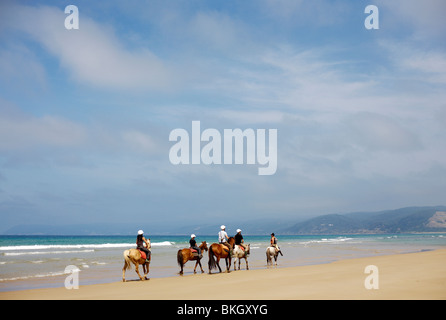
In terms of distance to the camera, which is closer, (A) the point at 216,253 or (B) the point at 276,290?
(B) the point at 276,290

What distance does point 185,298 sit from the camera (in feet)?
38.4

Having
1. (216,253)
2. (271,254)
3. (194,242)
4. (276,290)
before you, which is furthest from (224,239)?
(276,290)

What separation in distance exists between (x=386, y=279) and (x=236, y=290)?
5.40 meters

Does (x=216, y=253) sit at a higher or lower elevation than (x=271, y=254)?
higher

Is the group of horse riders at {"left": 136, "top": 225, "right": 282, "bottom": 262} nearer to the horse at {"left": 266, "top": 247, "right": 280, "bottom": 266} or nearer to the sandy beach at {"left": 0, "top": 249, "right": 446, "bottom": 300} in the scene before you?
the horse at {"left": 266, "top": 247, "right": 280, "bottom": 266}

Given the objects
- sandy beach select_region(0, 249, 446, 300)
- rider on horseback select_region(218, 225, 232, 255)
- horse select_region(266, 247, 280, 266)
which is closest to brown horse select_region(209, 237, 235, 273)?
rider on horseback select_region(218, 225, 232, 255)

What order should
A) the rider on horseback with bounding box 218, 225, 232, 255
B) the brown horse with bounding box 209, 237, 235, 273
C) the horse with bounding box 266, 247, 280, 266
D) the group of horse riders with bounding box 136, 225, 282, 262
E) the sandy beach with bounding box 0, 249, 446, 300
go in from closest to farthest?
the sandy beach with bounding box 0, 249, 446, 300, the group of horse riders with bounding box 136, 225, 282, 262, the brown horse with bounding box 209, 237, 235, 273, the rider on horseback with bounding box 218, 225, 232, 255, the horse with bounding box 266, 247, 280, 266

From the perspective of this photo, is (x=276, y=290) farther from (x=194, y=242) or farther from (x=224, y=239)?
Answer: (x=224, y=239)

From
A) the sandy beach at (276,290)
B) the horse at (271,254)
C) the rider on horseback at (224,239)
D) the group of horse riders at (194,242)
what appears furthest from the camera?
the horse at (271,254)

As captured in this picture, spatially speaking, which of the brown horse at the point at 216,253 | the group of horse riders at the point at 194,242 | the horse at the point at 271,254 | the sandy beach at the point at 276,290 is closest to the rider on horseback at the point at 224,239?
the group of horse riders at the point at 194,242

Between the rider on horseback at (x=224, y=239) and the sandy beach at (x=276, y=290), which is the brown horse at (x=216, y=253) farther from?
the sandy beach at (x=276, y=290)

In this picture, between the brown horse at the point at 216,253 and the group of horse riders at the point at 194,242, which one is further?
the brown horse at the point at 216,253
